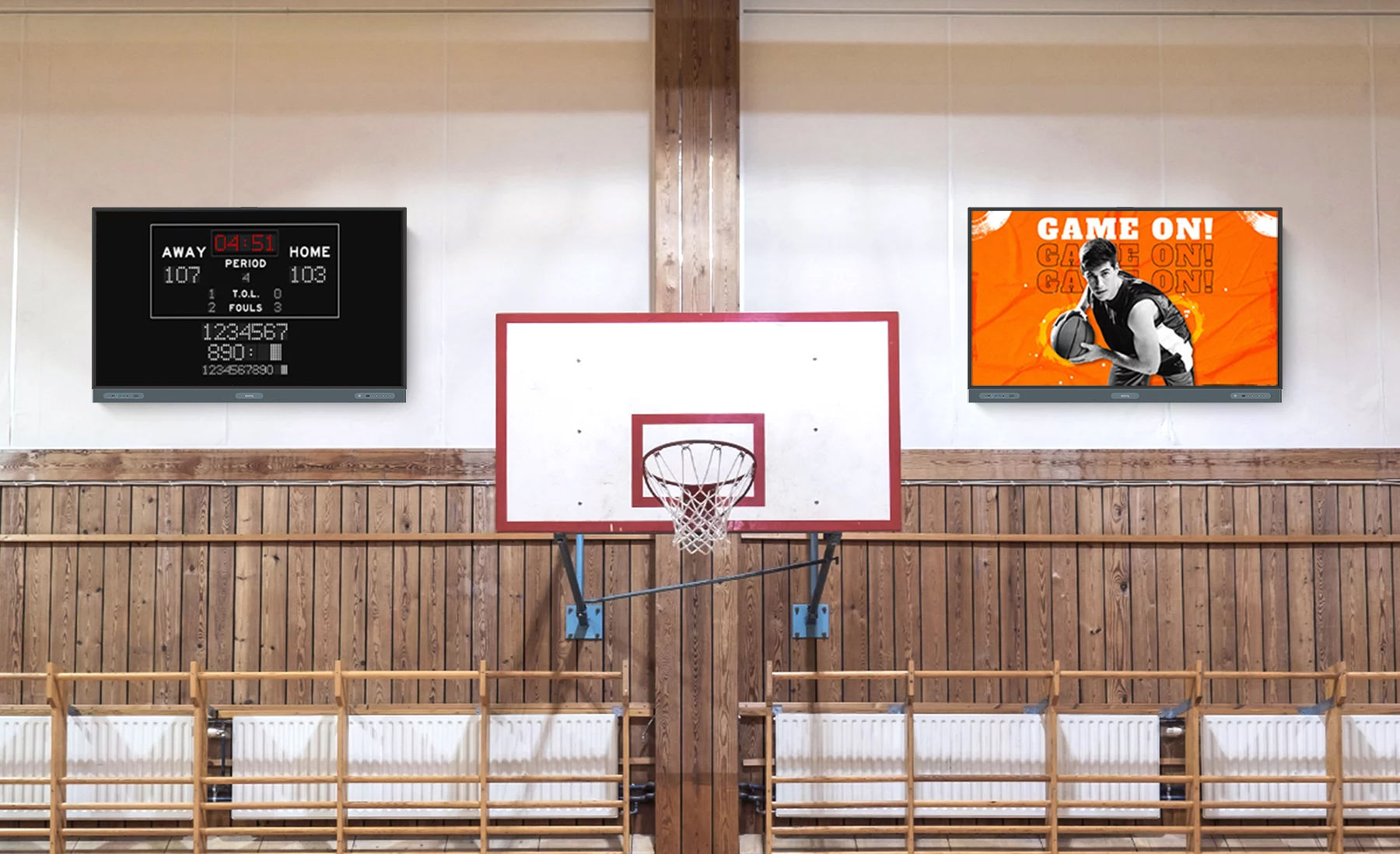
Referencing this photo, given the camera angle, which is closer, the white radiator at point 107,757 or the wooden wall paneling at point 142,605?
the white radiator at point 107,757

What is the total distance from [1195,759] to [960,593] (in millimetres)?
1565

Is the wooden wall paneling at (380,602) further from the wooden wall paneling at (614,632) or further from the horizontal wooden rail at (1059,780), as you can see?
the horizontal wooden rail at (1059,780)

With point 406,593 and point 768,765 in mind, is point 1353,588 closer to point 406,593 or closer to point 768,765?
point 768,765

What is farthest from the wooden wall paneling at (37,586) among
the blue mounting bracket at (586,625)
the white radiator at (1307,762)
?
the white radiator at (1307,762)

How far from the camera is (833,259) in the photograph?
22.1ft

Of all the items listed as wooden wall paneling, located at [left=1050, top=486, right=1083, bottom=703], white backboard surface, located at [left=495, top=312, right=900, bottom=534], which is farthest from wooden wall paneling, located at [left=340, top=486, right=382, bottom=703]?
wooden wall paneling, located at [left=1050, top=486, right=1083, bottom=703]

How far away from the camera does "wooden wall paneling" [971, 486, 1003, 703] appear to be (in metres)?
6.51

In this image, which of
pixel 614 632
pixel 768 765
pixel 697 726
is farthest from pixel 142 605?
pixel 768 765

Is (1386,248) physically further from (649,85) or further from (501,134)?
(501,134)

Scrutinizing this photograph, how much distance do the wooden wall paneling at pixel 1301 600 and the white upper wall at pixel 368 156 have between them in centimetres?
412

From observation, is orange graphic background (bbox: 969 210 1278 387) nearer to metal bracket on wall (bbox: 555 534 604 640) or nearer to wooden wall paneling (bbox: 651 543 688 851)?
wooden wall paneling (bbox: 651 543 688 851)

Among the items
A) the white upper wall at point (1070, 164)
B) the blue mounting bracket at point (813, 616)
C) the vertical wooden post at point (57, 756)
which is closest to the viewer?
the vertical wooden post at point (57, 756)

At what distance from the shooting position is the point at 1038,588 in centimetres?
655

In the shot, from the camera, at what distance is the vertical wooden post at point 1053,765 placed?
6.13m
